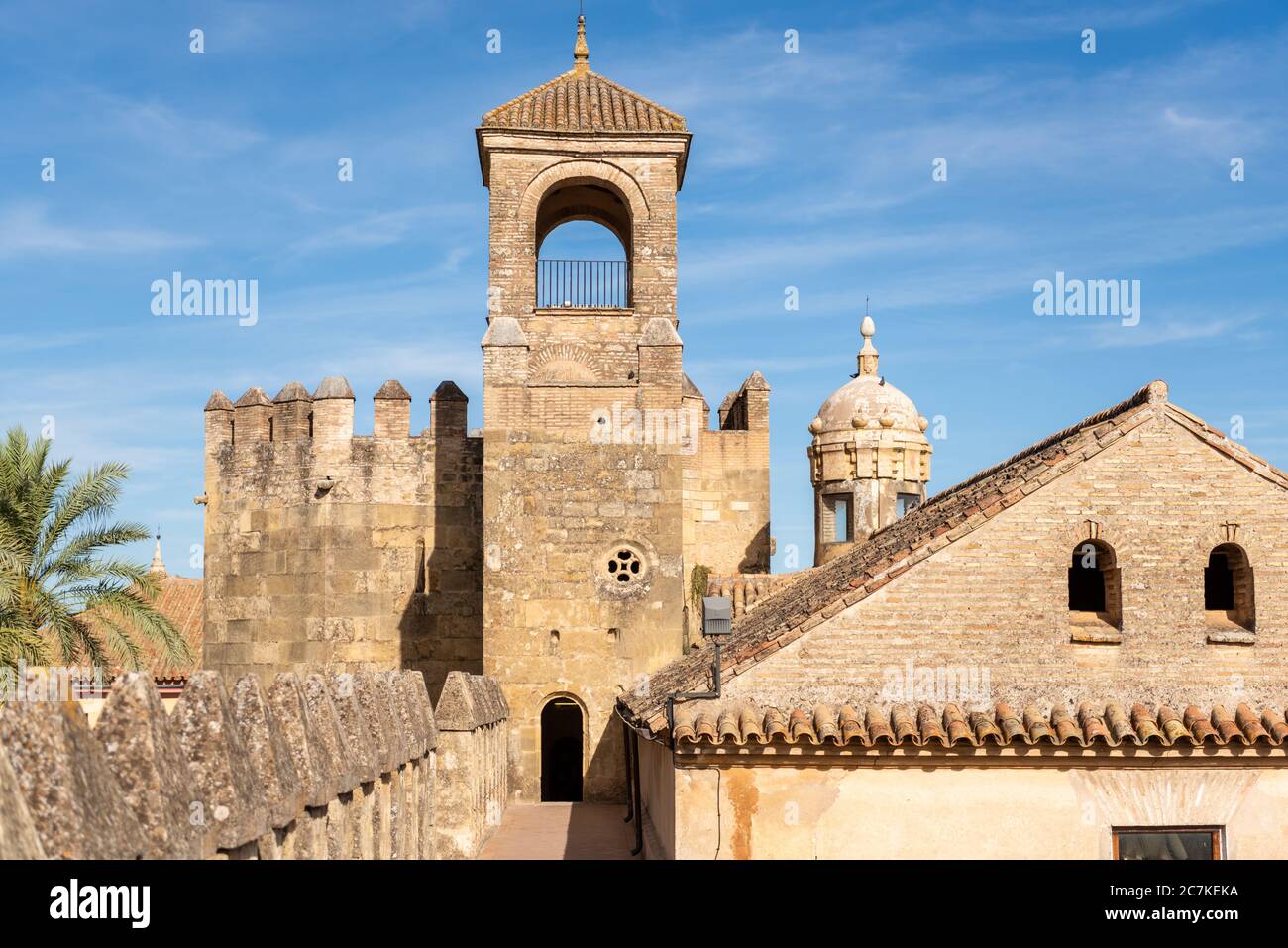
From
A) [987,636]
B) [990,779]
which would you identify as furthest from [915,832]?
[987,636]

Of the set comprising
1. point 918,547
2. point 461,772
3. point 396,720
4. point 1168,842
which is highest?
point 918,547

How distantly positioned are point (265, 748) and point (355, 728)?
256 centimetres

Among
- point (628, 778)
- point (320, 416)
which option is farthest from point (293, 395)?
point (628, 778)

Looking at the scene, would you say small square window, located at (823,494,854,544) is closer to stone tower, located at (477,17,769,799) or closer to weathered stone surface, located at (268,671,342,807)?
stone tower, located at (477,17,769,799)

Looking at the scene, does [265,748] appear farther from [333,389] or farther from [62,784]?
[333,389]

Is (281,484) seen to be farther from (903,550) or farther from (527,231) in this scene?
(903,550)

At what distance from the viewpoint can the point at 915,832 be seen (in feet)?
39.2

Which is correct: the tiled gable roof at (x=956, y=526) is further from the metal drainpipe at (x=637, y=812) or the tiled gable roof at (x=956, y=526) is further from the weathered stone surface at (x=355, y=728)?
the metal drainpipe at (x=637, y=812)

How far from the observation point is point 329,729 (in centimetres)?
880

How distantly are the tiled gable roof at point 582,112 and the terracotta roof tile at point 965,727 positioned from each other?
16788mm

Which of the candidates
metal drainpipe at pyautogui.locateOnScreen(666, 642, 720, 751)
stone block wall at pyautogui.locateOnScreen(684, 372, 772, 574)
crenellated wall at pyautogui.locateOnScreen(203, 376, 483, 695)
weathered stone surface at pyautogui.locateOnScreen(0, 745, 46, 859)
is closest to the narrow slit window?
metal drainpipe at pyautogui.locateOnScreen(666, 642, 720, 751)

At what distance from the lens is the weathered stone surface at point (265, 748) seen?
23.5 ft

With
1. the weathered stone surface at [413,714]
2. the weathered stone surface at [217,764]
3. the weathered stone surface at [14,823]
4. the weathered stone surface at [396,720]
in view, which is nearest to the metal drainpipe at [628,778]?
the weathered stone surface at [413,714]
